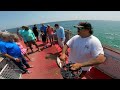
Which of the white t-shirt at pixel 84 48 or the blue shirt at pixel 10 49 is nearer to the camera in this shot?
the white t-shirt at pixel 84 48

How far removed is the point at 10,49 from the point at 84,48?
10.3 ft

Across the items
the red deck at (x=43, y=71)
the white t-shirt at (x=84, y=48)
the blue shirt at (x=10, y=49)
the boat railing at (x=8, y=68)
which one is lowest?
the red deck at (x=43, y=71)

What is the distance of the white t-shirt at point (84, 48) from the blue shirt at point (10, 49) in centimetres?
272

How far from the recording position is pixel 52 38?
45.9 ft

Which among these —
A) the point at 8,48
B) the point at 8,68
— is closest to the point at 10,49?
the point at 8,48

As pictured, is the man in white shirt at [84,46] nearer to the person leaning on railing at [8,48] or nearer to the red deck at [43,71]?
the person leaning on railing at [8,48]

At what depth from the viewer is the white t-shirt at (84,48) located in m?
3.22

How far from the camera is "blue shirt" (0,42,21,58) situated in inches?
223

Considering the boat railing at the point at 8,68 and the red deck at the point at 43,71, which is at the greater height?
the boat railing at the point at 8,68

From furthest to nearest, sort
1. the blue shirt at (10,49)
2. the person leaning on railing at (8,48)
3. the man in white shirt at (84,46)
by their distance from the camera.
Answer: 1. the blue shirt at (10,49)
2. the person leaning on railing at (8,48)
3. the man in white shirt at (84,46)

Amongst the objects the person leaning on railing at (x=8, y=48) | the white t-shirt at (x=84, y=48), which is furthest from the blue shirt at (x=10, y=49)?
the white t-shirt at (x=84, y=48)

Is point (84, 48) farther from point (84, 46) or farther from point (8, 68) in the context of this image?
point (8, 68)

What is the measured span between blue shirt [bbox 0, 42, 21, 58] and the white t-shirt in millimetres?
2717
